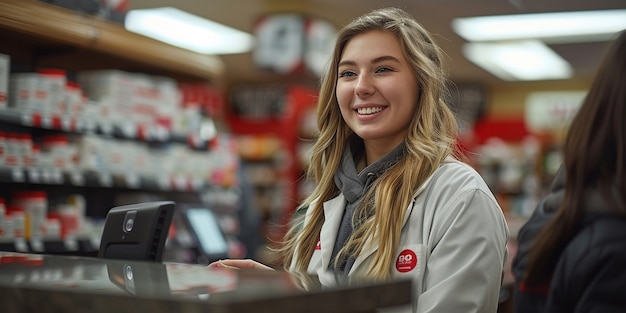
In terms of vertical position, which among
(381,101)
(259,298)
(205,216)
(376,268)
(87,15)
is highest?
(87,15)

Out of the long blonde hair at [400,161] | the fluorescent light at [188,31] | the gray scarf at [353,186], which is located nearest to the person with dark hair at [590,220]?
the long blonde hair at [400,161]

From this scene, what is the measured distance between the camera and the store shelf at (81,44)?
401 centimetres

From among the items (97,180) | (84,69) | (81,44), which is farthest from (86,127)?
(84,69)

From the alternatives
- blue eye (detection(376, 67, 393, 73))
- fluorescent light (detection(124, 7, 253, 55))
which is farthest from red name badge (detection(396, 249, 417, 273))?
fluorescent light (detection(124, 7, 253, 55))

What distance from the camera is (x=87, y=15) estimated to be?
449 centimetres

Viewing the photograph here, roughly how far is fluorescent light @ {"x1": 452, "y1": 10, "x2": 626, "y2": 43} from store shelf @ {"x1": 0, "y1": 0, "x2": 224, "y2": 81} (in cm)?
577

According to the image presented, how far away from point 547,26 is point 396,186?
8761 mm

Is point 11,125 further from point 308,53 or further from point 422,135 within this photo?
point 308,53

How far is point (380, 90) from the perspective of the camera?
2.53 meters

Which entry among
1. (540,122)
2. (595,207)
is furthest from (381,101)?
(540,122)

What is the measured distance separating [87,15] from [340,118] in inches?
89.1

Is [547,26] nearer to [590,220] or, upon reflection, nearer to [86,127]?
[86,127]

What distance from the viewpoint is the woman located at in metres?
2.22

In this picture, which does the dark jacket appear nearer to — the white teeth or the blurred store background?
the white teeth
